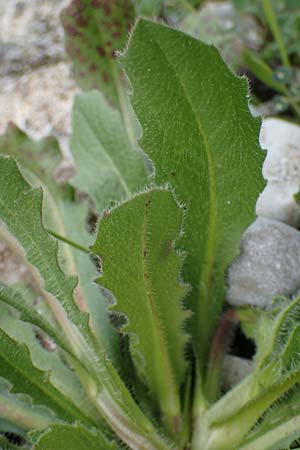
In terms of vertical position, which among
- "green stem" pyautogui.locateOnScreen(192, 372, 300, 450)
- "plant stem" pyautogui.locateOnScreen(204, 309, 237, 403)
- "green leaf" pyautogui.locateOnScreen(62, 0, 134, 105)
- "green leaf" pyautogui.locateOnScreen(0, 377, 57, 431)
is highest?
"green leaf" pyautogui.locateOnScreen(62, 0, 134, 105)

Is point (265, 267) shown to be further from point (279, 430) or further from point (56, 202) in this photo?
point (56, 202)

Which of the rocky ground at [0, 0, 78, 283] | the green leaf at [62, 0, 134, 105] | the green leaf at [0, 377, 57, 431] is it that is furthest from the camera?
the rocky ground at [0, 0, 78, 283]

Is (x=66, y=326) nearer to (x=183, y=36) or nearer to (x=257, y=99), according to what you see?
(x=183, y=36)

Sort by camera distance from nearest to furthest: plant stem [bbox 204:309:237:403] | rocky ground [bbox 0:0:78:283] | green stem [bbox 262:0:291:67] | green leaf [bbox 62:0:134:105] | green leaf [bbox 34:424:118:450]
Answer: green leaf [bbox 34:424:118:450]
plant stem [bbox 204:309:237:403]
green leaf [bbox 62:0:134:105]
green stem [bbox 262:0:291:67]
rocky ground [bbox 0:0:78:283]

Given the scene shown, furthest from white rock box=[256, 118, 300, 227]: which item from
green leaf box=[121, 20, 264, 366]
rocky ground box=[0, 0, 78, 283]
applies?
rocky ground box=[0, 0, 78, 283]

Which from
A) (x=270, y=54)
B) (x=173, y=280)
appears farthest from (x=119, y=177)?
(x=270, y=54)

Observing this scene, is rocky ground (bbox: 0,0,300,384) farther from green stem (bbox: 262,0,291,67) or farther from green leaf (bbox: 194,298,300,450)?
green stem (bbox: 262,0,291,67)

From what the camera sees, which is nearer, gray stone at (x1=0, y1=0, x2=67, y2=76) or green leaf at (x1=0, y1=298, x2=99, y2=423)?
green leaf at (x1=0, y1=298, x2=99, y2=423)
